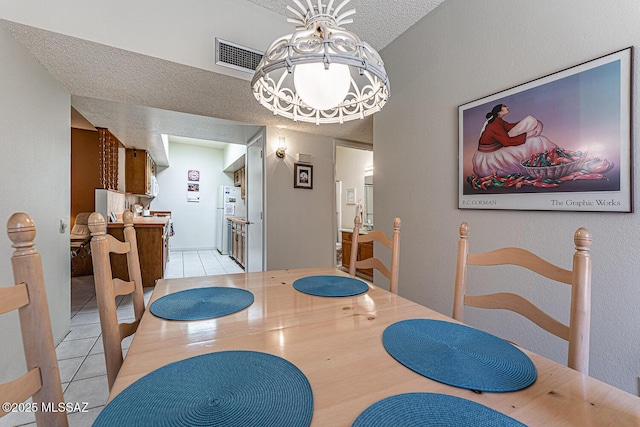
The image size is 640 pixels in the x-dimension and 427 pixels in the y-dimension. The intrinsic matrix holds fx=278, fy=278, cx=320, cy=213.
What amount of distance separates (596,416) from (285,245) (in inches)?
121

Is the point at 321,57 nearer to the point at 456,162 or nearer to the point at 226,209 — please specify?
the point at 456,162

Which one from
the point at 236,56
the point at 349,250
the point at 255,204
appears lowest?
the point at 349,250

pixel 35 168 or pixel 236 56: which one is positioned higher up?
pixel 236 56

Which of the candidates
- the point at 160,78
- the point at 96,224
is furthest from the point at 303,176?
the point at 96,224

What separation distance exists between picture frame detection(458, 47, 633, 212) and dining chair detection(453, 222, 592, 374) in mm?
610

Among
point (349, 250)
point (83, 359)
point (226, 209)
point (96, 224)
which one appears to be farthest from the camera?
point (226, 209)

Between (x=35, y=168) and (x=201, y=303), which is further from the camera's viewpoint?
(x=35, y=168)

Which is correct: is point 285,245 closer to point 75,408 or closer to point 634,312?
point 75,408

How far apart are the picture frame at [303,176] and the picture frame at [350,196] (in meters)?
1.84

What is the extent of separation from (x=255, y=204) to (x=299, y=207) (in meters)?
0.64

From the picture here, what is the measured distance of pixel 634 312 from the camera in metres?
1.18

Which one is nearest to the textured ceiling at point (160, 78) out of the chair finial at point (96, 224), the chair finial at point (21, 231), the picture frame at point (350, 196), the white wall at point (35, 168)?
the white wall at point (35, 168)

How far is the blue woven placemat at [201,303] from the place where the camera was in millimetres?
990

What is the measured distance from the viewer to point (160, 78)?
6.98 feet
